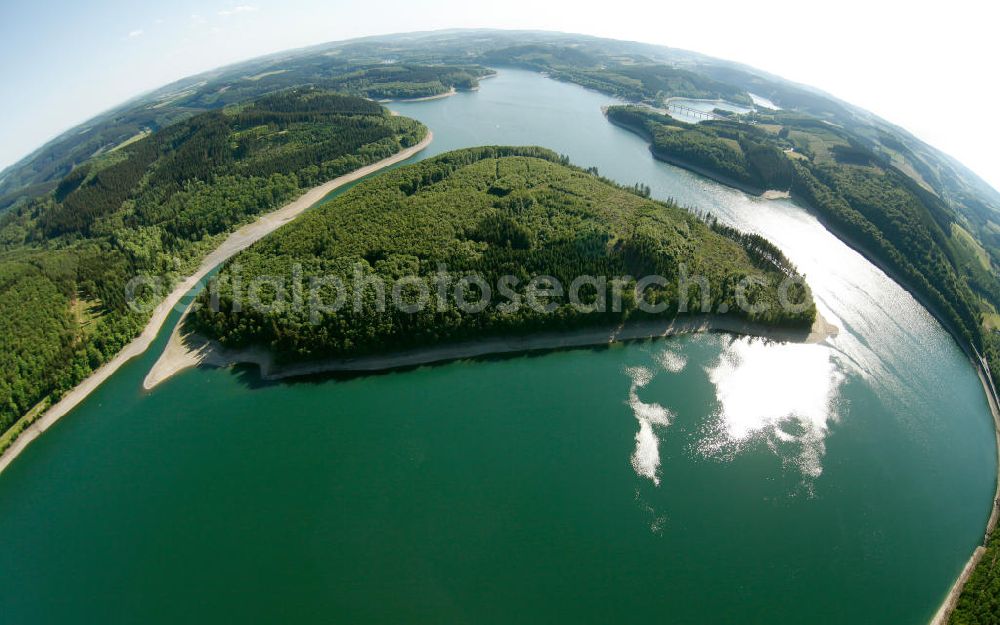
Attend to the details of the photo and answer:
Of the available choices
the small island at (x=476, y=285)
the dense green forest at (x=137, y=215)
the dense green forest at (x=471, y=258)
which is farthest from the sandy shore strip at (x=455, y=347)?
the dense green forest at (x=137, y=215)

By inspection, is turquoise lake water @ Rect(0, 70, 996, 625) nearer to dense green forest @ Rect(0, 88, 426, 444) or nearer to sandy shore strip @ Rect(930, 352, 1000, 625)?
sandy shore strip @ Rect(930, 352, 1000, 625)

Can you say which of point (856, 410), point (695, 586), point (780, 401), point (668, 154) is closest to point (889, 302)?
point (856, 410)

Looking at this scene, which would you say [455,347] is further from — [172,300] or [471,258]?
[172,300]

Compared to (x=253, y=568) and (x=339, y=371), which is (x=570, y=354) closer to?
(x=339, y=371)

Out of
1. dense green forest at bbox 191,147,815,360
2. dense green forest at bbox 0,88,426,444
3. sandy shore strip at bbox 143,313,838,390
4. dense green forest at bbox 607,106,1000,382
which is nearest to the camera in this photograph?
dense green forest at bbox 0,88,426,444

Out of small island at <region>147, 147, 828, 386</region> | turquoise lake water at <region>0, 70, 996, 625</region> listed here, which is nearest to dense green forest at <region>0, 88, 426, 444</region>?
turquoise lake water at <region>0, 70, 996, 625</region>
